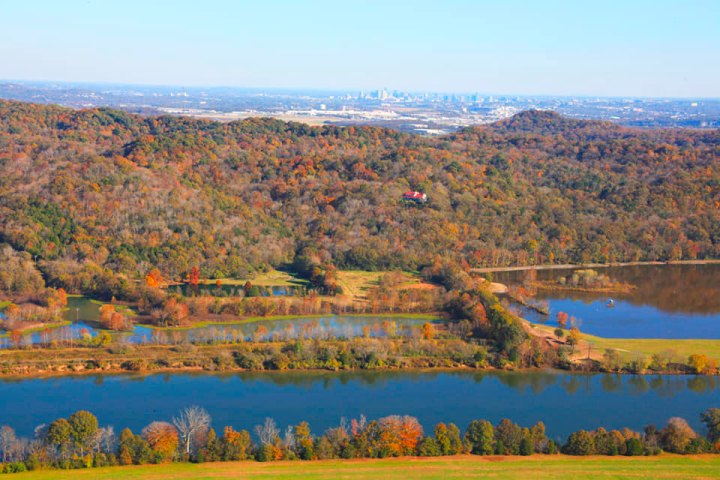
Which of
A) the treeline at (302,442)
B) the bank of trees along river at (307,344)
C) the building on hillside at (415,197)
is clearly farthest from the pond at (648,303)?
the treeline at (302,442)

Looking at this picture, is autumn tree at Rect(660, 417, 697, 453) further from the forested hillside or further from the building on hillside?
the building on hillside

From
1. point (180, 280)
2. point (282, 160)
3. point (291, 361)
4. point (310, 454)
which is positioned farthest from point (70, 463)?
point (282, 160)

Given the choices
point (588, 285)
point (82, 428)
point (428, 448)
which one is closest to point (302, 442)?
point (428, 448)

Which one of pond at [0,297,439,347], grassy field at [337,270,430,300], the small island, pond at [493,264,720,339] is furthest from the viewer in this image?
the small island

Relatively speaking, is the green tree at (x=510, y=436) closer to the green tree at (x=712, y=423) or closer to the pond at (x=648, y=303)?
the green tree at (x=712, y=423)

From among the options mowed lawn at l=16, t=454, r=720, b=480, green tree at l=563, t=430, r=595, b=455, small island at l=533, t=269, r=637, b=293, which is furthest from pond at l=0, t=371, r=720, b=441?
small island at l=533, t=269, r=637, b=293

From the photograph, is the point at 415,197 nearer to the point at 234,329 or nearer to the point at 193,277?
the point at 193,277

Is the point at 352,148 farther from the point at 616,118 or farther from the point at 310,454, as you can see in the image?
the point at 616,118
